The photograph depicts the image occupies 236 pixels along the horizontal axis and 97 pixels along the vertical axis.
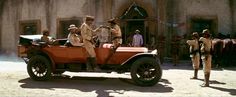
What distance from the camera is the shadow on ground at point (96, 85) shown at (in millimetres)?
9055

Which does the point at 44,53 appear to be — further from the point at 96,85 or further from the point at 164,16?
the point at 164,16

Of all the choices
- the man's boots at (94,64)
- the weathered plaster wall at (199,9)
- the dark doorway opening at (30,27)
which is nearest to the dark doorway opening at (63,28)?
the dark doorway opening at (30,27)

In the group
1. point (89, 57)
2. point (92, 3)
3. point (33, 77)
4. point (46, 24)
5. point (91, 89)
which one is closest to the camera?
point (91, 89)

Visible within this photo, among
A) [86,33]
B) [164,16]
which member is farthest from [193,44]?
[164,16]

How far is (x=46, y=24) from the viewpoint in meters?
21.1

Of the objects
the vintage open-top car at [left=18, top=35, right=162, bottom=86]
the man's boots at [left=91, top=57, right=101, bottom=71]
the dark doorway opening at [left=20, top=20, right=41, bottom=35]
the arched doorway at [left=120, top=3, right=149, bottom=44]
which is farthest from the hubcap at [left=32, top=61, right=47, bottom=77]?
the dark doorway opening at [left=20, top=20, right=41, bottom=35]

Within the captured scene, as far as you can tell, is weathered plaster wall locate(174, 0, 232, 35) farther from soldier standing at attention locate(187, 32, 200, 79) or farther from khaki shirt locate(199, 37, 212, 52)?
khaki shirt locate(199, 37, 212, 52)

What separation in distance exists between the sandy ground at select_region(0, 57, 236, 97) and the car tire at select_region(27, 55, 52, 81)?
20cm

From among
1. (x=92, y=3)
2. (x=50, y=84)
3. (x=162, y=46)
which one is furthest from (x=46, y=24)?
(x=50, y=84)

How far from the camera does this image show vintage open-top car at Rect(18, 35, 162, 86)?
31.6ft

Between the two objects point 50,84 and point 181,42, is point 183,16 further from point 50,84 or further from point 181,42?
point 50,84

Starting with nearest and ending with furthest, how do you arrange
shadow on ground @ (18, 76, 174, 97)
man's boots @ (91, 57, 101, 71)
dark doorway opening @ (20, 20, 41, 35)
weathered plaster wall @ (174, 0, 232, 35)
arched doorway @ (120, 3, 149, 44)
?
1. shadow on ground @ (18, 76, 174, 97)
2. man's boots @ (91, 57, 101, 71)
3. weathered plaster wall @ (174, 0, 232, 35)
4. arched doorway @ (120, 3, 149, 44)
5. dark doorway opening @ (20, 20, 41, 35)

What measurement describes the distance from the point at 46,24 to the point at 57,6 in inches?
53.6

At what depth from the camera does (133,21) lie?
1906 cm
